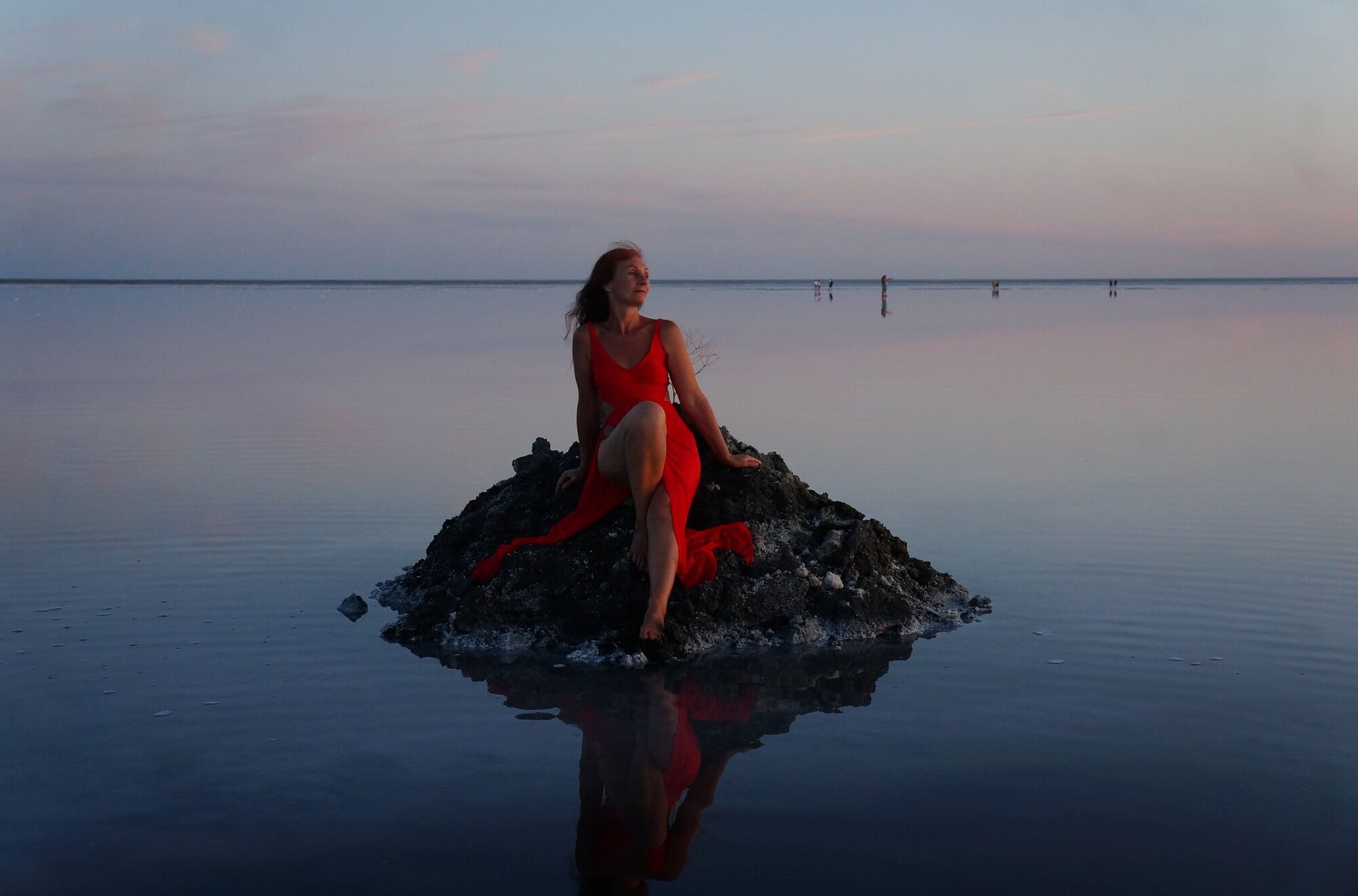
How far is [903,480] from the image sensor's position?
1150cm

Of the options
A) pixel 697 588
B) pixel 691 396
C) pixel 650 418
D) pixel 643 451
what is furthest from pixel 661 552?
pixel 691 396

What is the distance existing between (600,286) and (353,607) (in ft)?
7.21

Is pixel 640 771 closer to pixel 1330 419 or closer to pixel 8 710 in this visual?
pixel 8 710

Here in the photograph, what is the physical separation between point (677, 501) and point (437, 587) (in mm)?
1480

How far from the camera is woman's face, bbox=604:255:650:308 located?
7254 millimetres

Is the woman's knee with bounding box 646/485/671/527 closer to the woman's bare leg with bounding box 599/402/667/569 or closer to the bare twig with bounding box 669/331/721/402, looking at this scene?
the woman's bare leg with bounding box 599/402/667/569

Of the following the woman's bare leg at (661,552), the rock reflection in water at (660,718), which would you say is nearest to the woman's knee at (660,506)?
the woman's bare leg at (661,552)

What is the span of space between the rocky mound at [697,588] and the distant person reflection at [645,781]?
72 centimetres

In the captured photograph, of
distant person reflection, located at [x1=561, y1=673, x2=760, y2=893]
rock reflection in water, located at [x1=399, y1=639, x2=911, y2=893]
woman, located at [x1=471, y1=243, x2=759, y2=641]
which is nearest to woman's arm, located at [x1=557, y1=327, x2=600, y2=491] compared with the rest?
woman, located at [x1=471, y1=243, x2=759, y2=641]

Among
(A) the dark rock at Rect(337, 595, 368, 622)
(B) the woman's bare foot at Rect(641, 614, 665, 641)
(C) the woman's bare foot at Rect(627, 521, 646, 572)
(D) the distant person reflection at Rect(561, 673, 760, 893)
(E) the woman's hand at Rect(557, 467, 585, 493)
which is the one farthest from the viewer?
(E) the woman's hand at Rect(557, 467, 585, 493)

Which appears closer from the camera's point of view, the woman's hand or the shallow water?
the shallow water

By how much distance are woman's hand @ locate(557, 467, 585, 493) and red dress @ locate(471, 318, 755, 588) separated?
0.47ft

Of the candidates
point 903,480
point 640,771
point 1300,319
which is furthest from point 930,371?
point 1300,319

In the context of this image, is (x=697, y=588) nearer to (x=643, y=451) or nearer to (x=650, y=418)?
(x=643, y=451)
